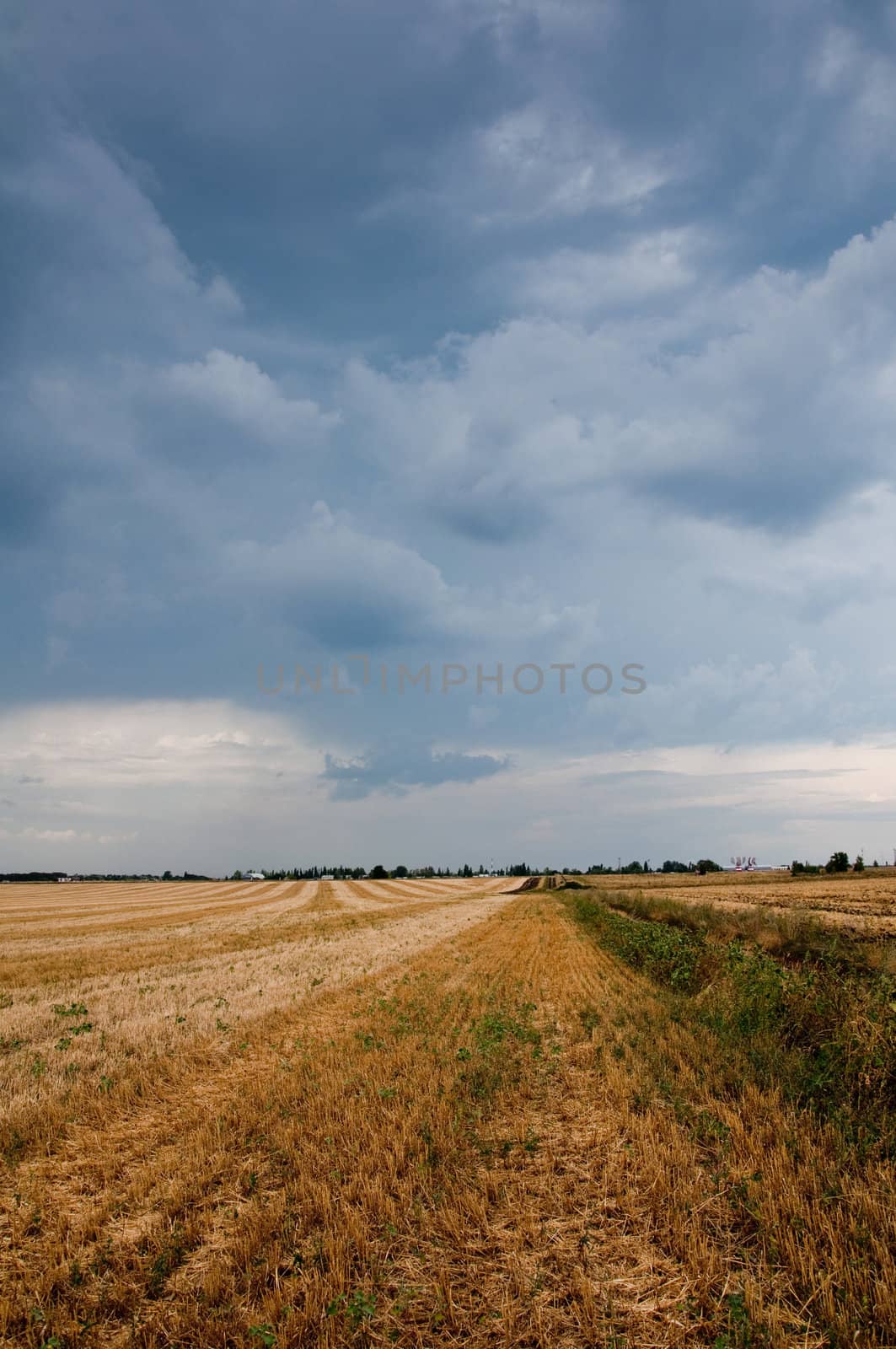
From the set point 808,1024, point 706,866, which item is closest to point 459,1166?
point 808,1024

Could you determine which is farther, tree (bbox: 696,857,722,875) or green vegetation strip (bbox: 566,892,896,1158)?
tree (bbox: 696,857,722,875)

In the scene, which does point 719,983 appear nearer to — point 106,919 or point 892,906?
point 892,906

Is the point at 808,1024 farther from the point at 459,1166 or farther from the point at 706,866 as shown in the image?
the point at 706,866

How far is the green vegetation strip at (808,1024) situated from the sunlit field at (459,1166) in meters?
0.06

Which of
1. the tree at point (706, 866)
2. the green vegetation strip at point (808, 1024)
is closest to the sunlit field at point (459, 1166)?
the green vegetation strip at point (808, 1024)

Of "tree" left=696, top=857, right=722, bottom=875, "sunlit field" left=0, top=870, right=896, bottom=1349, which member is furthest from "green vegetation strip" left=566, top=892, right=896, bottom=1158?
"tree" left=696, top=857, right=722, bottom=875

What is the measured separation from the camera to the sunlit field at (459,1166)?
483 cm

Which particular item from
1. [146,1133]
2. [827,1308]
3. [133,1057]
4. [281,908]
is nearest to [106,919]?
[281,908]

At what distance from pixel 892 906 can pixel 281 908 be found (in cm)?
4298

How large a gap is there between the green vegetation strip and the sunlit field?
57 mm

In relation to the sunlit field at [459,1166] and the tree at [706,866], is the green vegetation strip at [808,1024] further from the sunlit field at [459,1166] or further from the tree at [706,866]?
the tree at [706,866]

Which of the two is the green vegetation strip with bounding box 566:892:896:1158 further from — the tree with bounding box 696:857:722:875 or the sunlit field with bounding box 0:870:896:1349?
the tree with bounding box 696:857:722:875

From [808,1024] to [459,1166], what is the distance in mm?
7385

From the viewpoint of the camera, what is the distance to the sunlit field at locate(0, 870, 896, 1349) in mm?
4828
